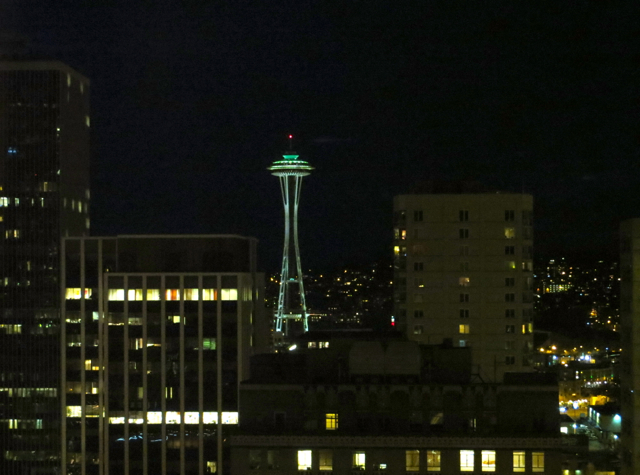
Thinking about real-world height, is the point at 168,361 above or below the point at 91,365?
above

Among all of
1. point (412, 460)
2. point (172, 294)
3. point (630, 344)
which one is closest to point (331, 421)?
point (412, 460)

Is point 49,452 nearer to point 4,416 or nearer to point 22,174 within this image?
point 4,416

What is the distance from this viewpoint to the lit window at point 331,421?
28031 millimetres

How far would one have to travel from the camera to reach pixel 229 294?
186ft

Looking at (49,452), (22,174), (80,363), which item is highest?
(22,174)

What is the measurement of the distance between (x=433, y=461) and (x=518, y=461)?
225 centimetres

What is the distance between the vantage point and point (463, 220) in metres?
51.1

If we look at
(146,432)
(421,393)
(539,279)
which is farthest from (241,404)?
(539,279)

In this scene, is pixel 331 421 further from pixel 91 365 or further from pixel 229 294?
pixel 91 365

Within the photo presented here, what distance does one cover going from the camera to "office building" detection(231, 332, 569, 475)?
89.0ft

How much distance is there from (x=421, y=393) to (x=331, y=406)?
246 centimetres

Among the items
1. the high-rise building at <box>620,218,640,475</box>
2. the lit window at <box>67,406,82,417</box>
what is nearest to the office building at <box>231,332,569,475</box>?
the high-rise building at <box>620,218,640,475</box>

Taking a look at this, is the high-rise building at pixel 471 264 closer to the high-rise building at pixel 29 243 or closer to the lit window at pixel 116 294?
the lit window at pixel 116 294

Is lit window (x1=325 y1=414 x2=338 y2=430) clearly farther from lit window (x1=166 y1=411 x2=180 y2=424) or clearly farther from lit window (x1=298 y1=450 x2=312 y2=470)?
lit window (x1=166 y1=411 x2=180 y2=424)
